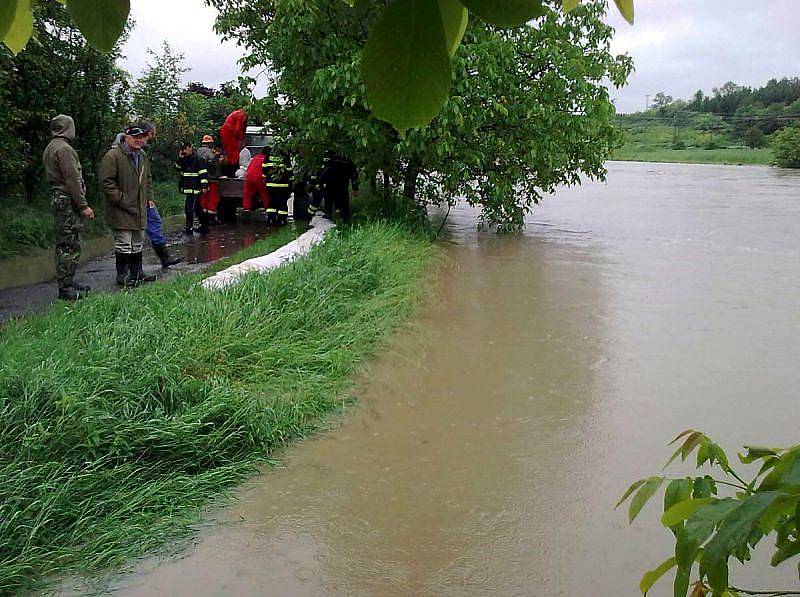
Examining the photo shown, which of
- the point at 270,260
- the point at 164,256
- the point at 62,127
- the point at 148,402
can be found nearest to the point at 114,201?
the point at 62,127

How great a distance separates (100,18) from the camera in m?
0.93

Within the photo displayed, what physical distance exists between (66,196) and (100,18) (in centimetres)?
678

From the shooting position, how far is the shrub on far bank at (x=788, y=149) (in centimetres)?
3597

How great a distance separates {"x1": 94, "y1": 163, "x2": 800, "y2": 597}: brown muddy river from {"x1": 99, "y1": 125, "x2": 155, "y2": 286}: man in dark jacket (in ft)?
9.17

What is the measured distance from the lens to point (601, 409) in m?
5.14

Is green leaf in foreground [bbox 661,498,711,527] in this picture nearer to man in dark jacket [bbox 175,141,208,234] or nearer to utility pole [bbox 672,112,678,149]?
man in dark jacket [bbox 175,141,208,234]

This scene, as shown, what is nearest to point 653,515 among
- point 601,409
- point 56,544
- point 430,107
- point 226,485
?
point 601,409

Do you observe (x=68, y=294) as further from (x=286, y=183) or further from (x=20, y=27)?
(x=20, y=27)

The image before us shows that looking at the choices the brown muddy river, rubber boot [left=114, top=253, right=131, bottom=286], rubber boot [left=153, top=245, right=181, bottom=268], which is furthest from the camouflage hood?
the brown muddy river

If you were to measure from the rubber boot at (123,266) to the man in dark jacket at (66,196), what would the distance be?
524mm

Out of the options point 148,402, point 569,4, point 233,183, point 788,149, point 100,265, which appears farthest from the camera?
point 788,149

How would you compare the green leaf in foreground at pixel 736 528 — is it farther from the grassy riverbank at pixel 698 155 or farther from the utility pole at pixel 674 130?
the utility pole at pixel 674 130

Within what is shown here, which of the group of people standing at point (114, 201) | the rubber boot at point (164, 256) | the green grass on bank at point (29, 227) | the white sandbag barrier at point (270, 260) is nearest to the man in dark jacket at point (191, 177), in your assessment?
the green grass on bank at point (29, 227)

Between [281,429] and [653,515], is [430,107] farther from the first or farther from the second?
[281,429]
